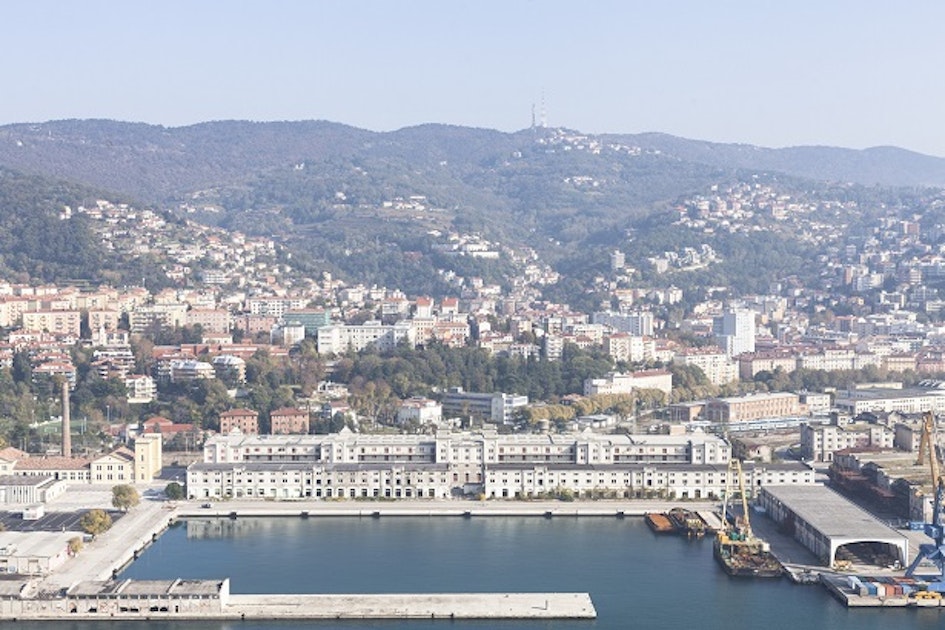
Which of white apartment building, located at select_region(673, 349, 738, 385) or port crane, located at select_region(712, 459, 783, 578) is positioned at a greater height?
white apartment building, located at select_region(673, 349, 738, 385)

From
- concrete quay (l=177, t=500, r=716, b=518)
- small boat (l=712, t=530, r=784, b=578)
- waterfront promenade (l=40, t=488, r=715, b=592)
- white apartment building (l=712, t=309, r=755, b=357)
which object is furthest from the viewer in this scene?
white apartment building (l=712, t=309, r=755, b=357)

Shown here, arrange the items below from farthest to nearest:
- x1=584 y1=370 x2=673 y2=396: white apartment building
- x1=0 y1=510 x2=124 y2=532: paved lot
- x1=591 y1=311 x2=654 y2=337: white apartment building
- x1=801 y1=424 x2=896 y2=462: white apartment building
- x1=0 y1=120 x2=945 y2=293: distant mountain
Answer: x1=0 y1=120 x2=945 y2=293: distant mountain, x1=591 y1=311 x2=654 y2=337: white apartment building, x1=584 y1=370 x2=673 y2=396: white apartment building, x1=801 y1=424 x2=896 y2=462: white apartment building, x1=0 y1=510 x2=124 y2=532: paved lot

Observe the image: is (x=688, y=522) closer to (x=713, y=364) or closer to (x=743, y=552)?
(x=743, y=552)

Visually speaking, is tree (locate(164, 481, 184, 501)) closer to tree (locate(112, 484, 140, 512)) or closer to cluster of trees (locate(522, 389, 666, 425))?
tree (locate(112, 484, 140, 512))

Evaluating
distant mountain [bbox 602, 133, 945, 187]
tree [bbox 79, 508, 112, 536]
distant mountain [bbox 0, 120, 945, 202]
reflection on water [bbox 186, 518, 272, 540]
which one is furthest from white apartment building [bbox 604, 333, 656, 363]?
distant mountain [bbox 602, 133, 945, 187]

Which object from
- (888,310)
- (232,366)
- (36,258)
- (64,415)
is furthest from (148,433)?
(888,310)

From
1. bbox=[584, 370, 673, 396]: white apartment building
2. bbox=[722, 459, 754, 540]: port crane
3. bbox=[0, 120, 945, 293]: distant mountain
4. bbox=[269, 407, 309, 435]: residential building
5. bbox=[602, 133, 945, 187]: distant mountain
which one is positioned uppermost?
bbox=[602, 133, 945, 187]: distant mountain

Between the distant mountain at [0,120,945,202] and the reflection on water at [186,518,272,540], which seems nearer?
the reflection on water at [186,518,272,540]

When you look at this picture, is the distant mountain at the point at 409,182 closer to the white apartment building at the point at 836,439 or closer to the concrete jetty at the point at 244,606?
the white apartment building at the point at 836,439
